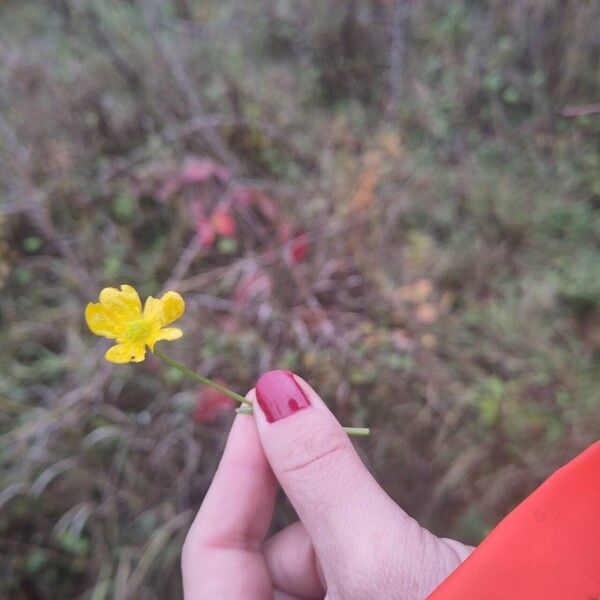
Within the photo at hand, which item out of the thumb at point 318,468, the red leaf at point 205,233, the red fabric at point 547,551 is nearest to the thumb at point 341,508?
the thumb at point 318,468

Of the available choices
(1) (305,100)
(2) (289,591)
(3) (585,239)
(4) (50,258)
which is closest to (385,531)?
(2) (289,591)

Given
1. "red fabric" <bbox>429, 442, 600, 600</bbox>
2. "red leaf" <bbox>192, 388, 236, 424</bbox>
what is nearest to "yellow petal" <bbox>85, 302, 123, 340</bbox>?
"red fabric" <bbox>429, 442, 600, 600</bbox>

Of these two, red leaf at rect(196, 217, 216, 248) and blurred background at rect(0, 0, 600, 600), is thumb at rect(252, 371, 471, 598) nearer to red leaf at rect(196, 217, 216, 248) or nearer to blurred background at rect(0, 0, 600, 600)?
blurred background at rect(0, 0, 600, 600)

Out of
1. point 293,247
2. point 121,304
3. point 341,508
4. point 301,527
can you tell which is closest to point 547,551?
point 341,508

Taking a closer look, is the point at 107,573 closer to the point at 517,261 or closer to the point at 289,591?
the point at 289,591

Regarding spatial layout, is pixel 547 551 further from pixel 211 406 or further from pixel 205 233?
pixel 205 233

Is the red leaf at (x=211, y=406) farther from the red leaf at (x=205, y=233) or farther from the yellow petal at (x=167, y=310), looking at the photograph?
the yellow petal at (x=167, y=310)
